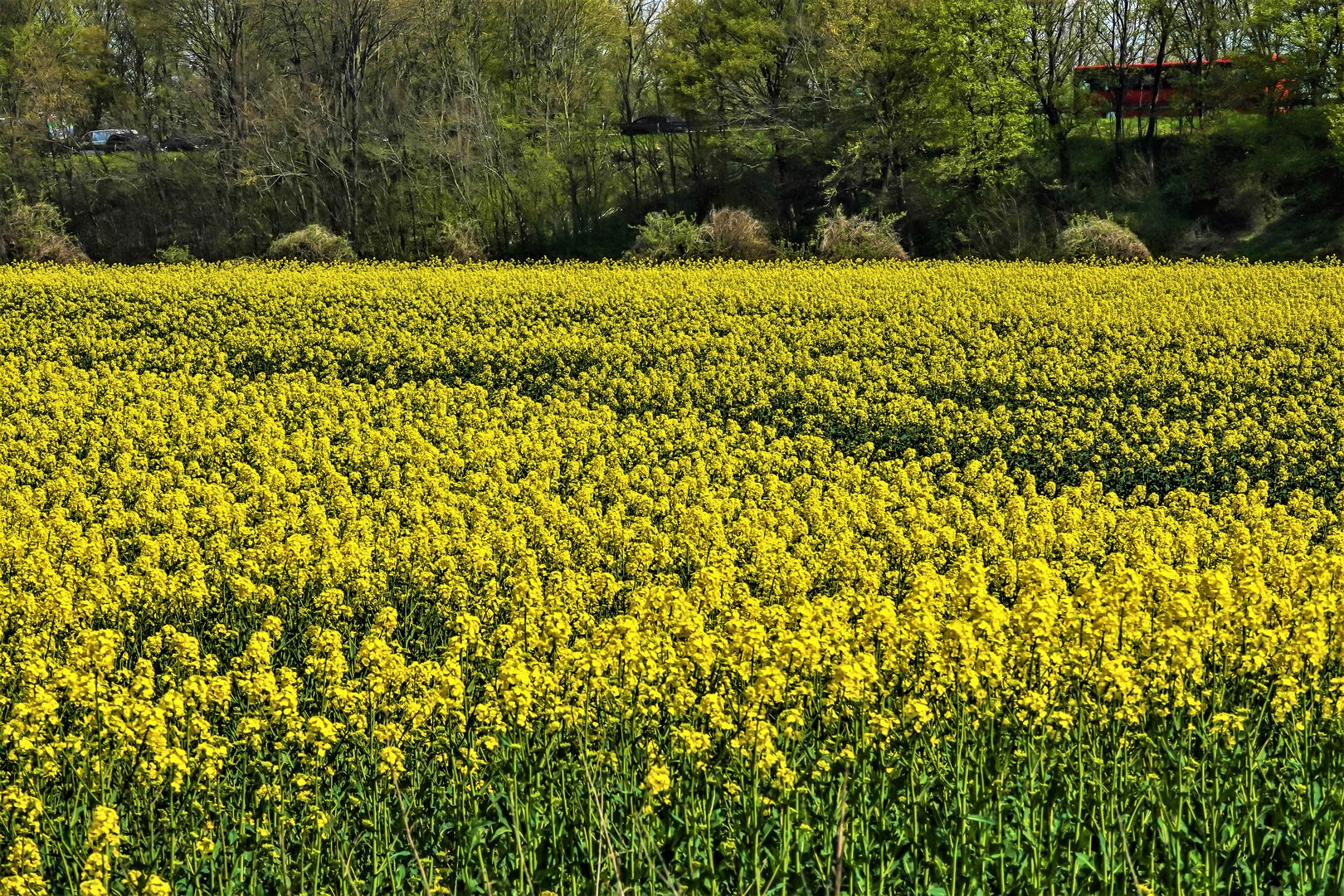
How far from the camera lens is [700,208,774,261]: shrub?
141 ft

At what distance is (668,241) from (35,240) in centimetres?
2536

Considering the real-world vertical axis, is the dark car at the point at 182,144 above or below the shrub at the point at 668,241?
above

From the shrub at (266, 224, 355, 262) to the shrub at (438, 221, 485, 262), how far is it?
367 cm

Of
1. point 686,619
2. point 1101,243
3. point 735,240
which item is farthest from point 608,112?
point 686,619

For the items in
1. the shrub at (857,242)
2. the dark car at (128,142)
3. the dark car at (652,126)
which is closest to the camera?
the shrub at (857,242)

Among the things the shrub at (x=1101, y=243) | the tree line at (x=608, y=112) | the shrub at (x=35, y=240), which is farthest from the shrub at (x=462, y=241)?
the shrub at (x=1101, y=243)

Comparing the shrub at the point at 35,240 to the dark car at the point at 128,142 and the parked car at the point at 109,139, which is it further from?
the parked car at the point at 109,139

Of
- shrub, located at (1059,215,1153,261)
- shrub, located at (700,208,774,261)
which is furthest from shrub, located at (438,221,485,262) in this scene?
shrub, located at (1059,215,1153,261)

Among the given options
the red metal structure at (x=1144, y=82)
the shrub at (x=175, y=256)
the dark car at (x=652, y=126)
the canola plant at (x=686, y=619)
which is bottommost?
the canola plant at (x=686, y=619)

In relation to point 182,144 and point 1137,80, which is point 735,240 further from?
point 182,144

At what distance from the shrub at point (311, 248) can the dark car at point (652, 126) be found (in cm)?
1736

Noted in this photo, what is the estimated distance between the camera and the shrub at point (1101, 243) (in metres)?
39.3

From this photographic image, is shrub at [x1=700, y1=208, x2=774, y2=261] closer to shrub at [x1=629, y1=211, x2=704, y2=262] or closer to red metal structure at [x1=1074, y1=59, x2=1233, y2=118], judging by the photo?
shrub at [x1=629, y1=211, x2=704, y2=262]

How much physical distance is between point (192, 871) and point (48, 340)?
80.1 ft
